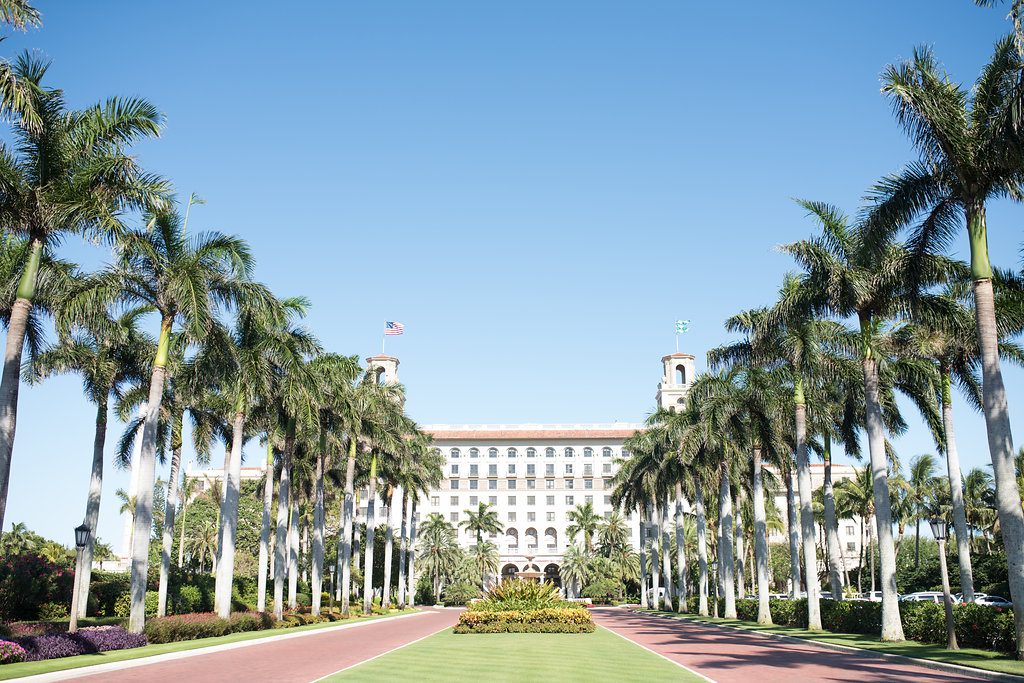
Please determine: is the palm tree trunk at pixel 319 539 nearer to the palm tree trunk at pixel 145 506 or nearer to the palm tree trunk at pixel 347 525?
the palm tree trunk at pixel 347 525

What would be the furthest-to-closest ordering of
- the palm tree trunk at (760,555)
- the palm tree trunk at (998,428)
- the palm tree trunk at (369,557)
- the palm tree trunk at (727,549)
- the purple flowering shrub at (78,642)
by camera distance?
1. the palm tree trunk at (369,557)
2. the palm tree trunk at (727,549)
3. the palm tree trunk at (760,555)
4. the purple flowering shrub at (78,642)
5. the palm tree trunk at (998,428)

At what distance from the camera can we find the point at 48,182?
1922cm

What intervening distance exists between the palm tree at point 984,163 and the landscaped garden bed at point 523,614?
18223mm

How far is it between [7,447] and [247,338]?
1374cm

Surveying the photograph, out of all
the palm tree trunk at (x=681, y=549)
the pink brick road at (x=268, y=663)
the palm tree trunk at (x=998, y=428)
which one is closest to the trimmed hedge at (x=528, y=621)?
the pink brick road at (x=268, y=663)

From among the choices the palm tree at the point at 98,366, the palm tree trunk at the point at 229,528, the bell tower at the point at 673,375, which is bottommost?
the palm tree trunk at the point at 229,528

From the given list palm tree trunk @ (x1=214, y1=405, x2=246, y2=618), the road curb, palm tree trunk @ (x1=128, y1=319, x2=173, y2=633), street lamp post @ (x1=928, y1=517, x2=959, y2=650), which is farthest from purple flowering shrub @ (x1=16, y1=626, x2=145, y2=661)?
street lamp post @ (x1=928, y1=517, x2=959, y2=650)

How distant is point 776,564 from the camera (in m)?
95.9

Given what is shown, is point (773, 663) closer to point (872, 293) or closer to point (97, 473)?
point (872, 293)

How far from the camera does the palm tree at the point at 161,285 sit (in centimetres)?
2431

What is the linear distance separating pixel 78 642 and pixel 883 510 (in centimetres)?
2478

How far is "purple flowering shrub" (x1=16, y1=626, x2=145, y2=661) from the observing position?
60.0ft

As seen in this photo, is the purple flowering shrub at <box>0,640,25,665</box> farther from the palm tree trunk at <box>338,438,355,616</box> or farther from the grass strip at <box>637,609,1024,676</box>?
the palm tree trunk at <box>338,438,355,616</box>

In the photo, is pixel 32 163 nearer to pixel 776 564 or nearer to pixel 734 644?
pixel 734 644
